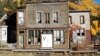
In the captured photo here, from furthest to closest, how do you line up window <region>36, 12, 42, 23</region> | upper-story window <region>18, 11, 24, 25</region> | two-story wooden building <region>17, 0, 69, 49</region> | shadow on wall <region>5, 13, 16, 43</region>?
shadow on wall <region>5, 13, 16, 43</region> → upper-story window <region>18, 11, 24, 25</region> → window <region>36, 12, 42, 23</region> → two-story wooden building <region>17, 0, 69, 49</region>

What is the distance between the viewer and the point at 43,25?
5116 cm

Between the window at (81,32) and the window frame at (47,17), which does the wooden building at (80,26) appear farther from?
the window frame at (47,17)

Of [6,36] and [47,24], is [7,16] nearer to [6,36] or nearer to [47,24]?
[6,36]

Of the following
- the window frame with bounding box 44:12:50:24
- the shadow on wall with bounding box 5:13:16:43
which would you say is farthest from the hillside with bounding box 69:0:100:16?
the window frame with bounding box 44:12:50:24

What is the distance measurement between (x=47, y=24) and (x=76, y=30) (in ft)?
20.3

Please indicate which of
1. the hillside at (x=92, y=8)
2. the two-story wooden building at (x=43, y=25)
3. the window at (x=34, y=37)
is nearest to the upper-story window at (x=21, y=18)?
the two-story wooden building at (x=43, y=25)

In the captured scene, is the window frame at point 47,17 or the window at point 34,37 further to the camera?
the window frame at point 47,17

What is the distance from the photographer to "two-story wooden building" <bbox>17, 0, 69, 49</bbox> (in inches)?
1976

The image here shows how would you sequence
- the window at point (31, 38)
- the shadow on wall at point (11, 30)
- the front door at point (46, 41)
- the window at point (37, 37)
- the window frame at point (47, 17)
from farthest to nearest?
the shadow on wall at point (11, 30), the window frame at point (47, 17), the window at point (31, 38), the window at point (37, 37), the front door at point (46, 41)

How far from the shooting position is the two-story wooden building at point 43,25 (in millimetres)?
50188

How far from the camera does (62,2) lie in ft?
166

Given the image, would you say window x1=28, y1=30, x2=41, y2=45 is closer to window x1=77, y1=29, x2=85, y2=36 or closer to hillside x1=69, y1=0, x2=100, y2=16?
window x1=77, y1=29, x2=85, y2=36

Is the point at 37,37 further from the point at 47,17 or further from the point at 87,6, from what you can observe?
the point at 87,6

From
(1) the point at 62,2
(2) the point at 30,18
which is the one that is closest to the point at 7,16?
(2) the point at 30,18
